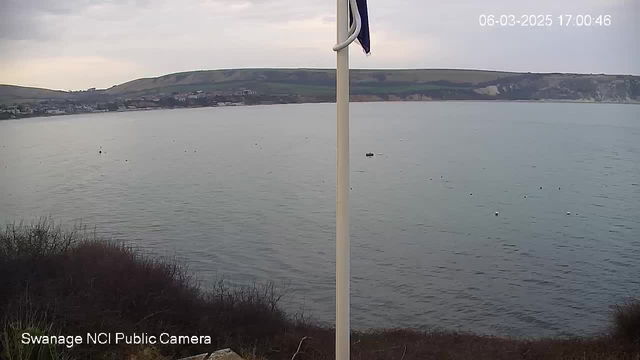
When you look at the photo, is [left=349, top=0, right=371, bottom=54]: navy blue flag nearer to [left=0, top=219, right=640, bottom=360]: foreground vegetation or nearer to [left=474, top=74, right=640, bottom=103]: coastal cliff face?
[left=0, top=219, right=640, bottom=360]: foreground vegetation

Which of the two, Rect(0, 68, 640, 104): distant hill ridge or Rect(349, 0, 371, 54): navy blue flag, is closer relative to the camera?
Rect(349, 0, 371, 54): navy blue flag

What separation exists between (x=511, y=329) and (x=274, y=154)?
369 inches

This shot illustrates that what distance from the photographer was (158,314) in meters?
6.54

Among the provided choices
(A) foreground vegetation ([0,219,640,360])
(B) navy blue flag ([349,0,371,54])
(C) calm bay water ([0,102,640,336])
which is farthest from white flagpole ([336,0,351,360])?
(C) calm bay water ([0,102,640,336])

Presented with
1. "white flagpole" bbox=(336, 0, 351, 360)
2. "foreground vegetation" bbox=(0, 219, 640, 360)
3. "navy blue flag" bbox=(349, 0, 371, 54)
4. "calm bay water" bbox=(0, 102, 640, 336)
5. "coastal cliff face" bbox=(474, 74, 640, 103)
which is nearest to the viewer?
"white flagpole" bbox=(336, 0, 351, 360)

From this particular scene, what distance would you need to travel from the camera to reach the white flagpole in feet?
9.62

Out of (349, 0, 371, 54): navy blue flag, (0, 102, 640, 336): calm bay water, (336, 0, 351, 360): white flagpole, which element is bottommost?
(0, 102, 640, 336): calm bay water

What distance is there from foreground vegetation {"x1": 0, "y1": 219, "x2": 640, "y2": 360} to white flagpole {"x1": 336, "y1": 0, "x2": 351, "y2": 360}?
232 centimetres

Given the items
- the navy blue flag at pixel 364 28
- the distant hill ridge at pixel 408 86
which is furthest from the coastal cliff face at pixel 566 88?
the navy blue flag at pixel 364 28

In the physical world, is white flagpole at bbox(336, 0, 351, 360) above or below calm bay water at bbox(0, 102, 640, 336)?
above

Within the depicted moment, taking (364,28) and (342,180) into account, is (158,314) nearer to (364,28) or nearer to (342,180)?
(342,180)

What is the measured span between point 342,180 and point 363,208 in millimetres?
12705

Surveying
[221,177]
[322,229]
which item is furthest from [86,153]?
[322,229]

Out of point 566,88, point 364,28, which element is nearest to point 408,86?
point 566,88
